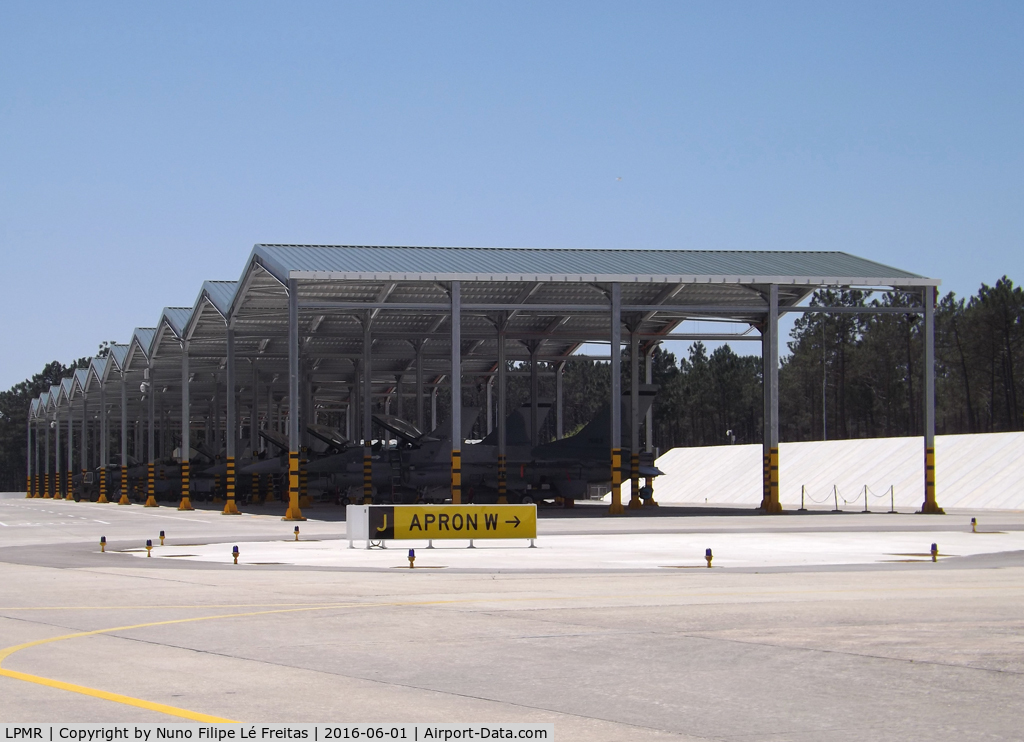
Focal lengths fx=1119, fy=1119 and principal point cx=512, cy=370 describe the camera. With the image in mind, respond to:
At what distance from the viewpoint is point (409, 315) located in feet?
160

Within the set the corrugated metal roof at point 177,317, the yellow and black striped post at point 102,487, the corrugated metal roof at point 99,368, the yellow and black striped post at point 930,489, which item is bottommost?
the yellow and black striped post at point 102,487

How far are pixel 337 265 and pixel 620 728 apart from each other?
101 ft

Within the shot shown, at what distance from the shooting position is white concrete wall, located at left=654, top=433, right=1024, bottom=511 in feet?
161

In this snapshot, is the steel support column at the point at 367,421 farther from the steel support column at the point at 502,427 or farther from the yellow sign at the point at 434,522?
the yellow sign at the point at 434,522

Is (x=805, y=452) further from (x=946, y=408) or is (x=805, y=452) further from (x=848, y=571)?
(x=848, y=571)

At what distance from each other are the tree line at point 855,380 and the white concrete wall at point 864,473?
25.1ft

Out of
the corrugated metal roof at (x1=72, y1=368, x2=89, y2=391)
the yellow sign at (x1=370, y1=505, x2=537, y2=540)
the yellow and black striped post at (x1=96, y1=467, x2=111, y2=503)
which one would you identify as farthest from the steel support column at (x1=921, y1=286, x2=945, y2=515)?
the corrugated metal roof at (x1=72, y1=368, x2=89, y2=391)

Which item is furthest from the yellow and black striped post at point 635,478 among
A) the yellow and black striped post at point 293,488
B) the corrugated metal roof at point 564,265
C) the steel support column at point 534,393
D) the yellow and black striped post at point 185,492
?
the yellow and black striped post at point 185,492

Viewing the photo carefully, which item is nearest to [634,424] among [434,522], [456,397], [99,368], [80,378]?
[456,397]

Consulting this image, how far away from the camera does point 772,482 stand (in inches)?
1560

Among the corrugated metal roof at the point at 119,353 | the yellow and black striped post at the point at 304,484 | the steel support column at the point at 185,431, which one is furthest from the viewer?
the corrugated metal roof at the point at 119,353

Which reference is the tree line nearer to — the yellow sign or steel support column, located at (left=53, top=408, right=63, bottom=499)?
the yellow sign

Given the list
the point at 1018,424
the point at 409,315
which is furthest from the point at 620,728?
the point at 1018,424

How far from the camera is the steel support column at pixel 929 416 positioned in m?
39.2
